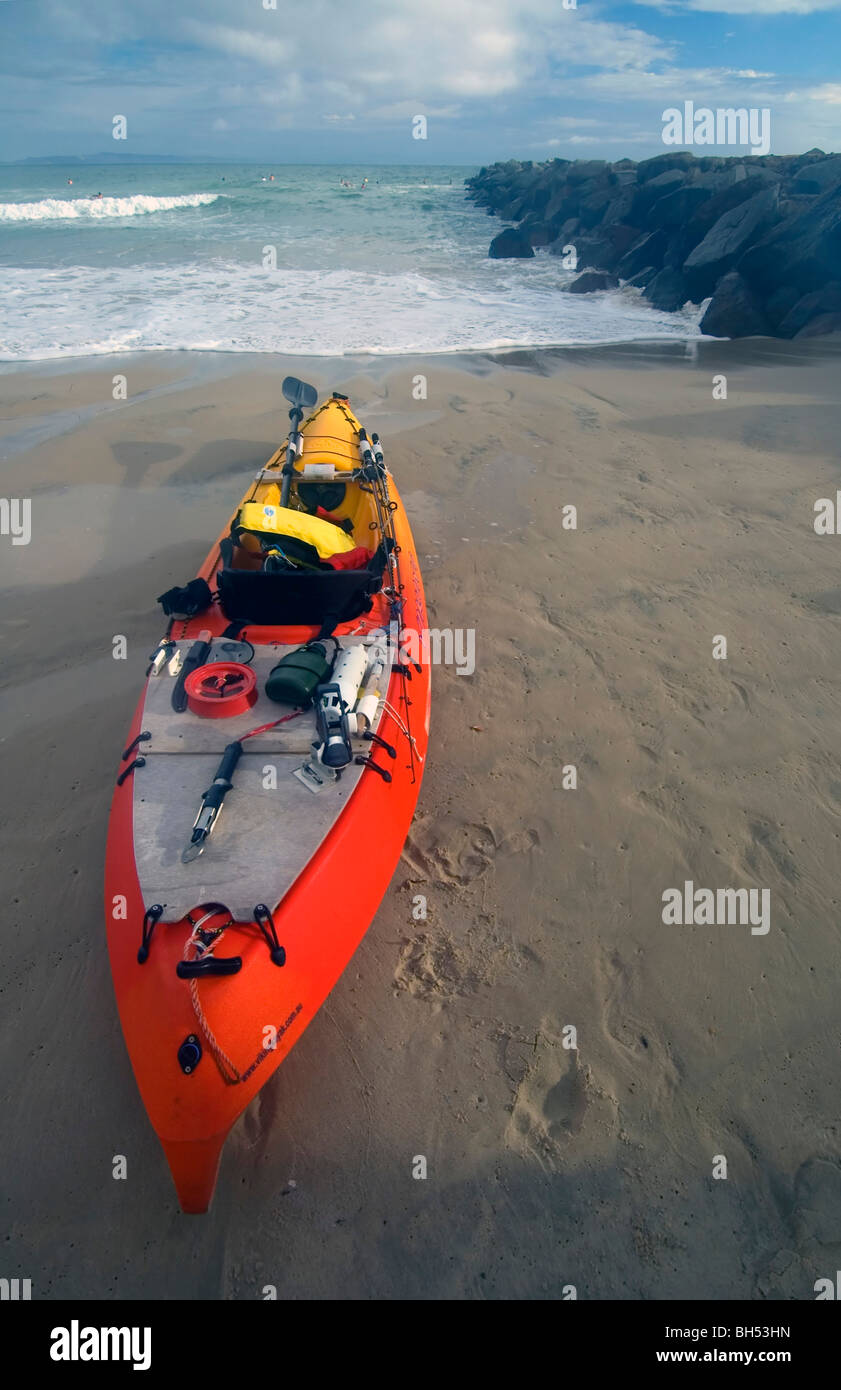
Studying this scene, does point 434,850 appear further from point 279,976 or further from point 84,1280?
point 84,1280

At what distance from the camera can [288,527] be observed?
541 cm

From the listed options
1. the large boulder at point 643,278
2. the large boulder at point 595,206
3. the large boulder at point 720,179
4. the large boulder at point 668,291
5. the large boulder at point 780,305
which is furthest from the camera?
the large boulder at point 595,206

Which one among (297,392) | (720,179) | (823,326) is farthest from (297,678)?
(720,179)

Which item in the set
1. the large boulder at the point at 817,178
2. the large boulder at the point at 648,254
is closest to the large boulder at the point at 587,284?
the large boulder at the point at 648,254

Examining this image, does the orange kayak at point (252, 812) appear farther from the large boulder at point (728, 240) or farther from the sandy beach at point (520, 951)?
the large boulder at point (728, 240)

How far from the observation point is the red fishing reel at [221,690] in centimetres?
427

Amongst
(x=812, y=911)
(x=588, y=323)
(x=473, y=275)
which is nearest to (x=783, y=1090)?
(x=812, y=911)

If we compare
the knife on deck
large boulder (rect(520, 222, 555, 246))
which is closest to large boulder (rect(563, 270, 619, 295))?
large boulder (rect(520, 222, 555, 246))

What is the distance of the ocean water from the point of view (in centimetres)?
1535

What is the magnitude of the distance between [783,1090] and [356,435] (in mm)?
7271

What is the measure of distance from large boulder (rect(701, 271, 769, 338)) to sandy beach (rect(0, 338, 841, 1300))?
30.6ft

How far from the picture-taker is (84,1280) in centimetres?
300

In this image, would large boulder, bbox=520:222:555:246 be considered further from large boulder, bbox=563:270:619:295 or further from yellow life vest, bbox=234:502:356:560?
yellow life vest, bbox=234:502:356:560

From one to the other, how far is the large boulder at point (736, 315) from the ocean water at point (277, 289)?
73 cm
